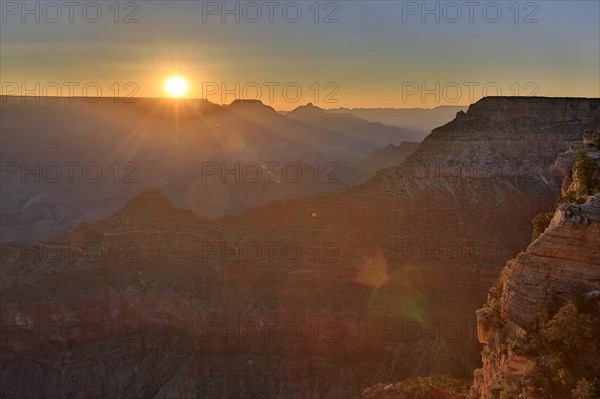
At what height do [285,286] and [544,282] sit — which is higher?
[544,282]

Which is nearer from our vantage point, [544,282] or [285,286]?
[544,282]

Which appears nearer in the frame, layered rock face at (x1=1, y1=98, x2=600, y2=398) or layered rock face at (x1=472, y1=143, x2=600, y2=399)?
layered rock face at (x1=472, y1=143, x2=600, y2=399)

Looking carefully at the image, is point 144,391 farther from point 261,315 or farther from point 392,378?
point 392,378

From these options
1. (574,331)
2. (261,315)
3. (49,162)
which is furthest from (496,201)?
(49,162)
